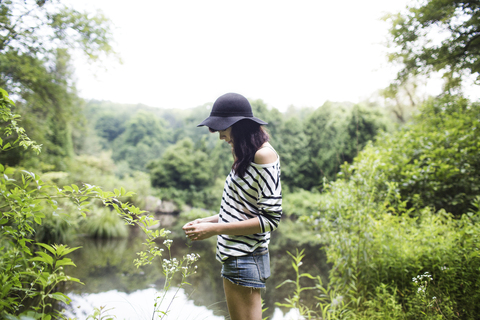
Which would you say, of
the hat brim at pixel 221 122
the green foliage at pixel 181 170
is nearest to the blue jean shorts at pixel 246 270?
the hat brim at pixel 221 122

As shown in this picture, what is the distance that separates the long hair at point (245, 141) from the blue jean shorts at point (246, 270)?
0.41 metres

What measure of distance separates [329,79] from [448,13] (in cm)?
1253

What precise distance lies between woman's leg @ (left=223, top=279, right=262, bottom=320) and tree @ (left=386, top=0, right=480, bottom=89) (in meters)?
3.51

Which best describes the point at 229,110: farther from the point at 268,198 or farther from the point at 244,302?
the point at 244,302

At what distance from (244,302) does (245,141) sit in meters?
0.77

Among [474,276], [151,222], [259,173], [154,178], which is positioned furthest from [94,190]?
[154,178]

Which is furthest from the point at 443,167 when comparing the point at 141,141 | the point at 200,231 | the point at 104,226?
the point at 141,141

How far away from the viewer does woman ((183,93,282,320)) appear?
1.16 metres

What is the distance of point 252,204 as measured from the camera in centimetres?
123

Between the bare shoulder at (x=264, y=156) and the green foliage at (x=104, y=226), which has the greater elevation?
the bare shoulder at (x=264, y=156)

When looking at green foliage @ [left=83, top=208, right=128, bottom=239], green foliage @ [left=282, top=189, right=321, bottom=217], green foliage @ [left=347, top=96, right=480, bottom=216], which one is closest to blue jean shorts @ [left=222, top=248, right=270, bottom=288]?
green foliage @ [left=347, top=96, right=480, bottom=216]

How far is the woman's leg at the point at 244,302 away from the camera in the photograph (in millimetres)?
1211

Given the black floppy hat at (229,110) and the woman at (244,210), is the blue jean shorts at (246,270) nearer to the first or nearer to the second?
the woman at (244,210)

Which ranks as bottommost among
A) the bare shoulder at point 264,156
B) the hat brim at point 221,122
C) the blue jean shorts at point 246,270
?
the blue jean shorts at point 246,270
